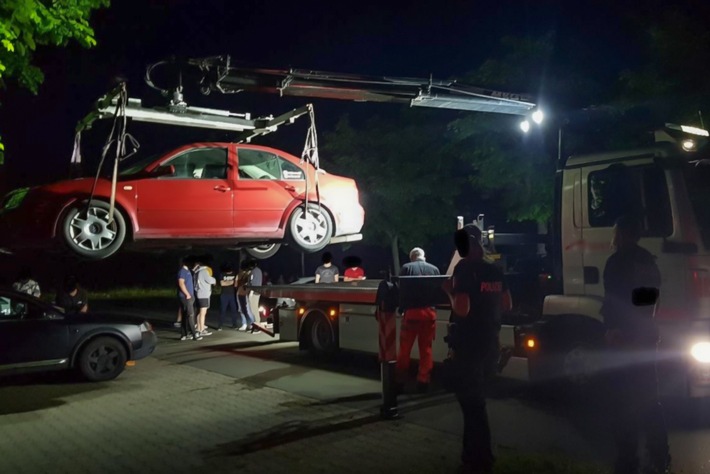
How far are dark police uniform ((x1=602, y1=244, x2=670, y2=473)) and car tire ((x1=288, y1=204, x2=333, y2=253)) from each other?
157 inches

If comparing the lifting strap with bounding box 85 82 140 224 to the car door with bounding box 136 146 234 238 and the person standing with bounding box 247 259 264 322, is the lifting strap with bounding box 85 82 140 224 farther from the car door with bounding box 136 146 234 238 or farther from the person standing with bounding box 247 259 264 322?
the person standing with bounding box 247 259 264 322

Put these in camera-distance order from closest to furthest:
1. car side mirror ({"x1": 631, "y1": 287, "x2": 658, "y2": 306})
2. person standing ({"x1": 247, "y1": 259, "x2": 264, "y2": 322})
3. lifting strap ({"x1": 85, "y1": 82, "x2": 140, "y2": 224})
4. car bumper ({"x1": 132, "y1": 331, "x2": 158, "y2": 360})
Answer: car side mirror ({"x1": 631, "y1": 287, "x2": 658, "y2": 306}), lifting strap ({"x1": 85, "y1": 82, "x2": 140, "y2": 224}), car bumper ({"x1": 132, "y1": 331, "x2": 158, "y2": 360}), person standing ({"x1": 247, "y1": 259, "x2": 264, "y2": 322})

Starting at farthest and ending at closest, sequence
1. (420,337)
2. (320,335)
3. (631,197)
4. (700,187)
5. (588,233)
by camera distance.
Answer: (320,335) → (420,337) → (588,233) → (631,197) → (700,187)

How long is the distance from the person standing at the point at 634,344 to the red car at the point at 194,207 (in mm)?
4044

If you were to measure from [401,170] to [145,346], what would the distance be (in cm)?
1238

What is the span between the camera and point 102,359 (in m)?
10.1

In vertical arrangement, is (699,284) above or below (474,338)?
above

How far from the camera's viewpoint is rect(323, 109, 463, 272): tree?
70.2 feet

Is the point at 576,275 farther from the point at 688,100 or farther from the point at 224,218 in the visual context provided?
the point at 688,100

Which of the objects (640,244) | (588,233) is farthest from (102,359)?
(640,244)

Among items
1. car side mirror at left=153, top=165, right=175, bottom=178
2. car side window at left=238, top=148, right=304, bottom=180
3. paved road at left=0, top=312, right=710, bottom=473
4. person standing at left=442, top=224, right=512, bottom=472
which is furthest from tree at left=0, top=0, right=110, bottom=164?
person standing at left=442, top=224, right=512, bottom=472

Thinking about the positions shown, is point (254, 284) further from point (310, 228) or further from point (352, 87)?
point (352, 87)


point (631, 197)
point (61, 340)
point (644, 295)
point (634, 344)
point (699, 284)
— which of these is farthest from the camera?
point (61, 340)

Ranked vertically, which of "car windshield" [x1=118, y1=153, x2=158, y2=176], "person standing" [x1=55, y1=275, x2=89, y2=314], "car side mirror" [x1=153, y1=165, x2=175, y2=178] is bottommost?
"person standing" [x1=55, y1=275, x2=89, y2=314]
